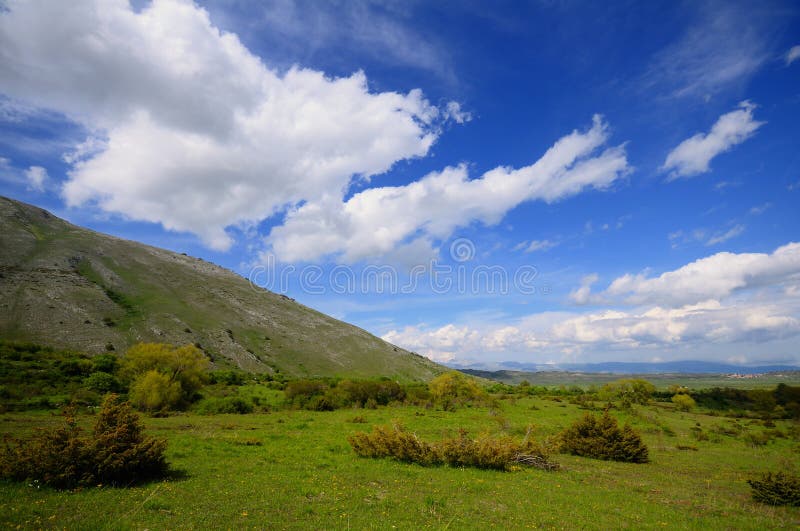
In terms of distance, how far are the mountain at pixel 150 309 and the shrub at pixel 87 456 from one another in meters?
62.9

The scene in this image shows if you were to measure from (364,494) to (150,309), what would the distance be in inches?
3477

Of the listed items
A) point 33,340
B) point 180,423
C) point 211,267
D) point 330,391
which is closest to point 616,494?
point 180,423

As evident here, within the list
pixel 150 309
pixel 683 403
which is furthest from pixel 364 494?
pixel 150 309

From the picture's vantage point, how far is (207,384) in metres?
49.7

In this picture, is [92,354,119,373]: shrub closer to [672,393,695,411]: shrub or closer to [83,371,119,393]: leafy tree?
[83,371,119,393]: leafy tree

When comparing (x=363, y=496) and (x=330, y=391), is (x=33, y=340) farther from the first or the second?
(x=363, y=496)

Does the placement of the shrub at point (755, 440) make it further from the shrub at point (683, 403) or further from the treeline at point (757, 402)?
the treeline at point (757, 402)

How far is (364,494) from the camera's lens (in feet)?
45.4

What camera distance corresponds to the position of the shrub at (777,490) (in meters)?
15.9

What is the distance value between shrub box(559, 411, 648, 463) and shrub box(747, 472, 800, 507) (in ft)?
26.5

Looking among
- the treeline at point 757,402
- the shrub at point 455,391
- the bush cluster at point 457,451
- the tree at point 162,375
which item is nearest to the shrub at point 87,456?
the bush cluster at point 457,451

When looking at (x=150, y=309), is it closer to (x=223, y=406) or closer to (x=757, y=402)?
(x=223, y=406)

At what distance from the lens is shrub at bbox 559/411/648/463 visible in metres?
24.5

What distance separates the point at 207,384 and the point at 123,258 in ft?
246
